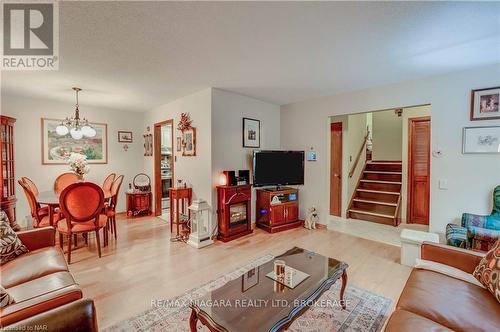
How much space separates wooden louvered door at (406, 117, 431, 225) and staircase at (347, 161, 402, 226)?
274mm

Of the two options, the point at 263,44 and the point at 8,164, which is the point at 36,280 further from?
the point at 8,164

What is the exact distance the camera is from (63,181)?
13.8ft

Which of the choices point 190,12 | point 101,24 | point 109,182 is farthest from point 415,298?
point 109,182

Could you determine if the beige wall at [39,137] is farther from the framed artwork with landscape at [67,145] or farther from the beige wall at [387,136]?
the beige wall at [387,136]

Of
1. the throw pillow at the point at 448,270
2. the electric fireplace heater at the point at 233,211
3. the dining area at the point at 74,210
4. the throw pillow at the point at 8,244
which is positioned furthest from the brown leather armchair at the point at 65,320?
the electric fireplace heater at the point at 233,211

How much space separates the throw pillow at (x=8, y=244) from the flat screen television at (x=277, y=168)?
296 centimetres

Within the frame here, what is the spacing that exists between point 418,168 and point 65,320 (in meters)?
5.44

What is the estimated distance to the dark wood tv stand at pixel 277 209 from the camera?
4.05m

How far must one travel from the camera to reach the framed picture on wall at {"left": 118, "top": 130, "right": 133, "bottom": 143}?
522 centimetres

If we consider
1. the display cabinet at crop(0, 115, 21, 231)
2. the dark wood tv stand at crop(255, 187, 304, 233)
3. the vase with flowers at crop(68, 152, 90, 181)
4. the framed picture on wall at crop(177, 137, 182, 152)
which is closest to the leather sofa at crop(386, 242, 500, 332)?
the dark wood tv stand at crop(255, 187, 304, 233)

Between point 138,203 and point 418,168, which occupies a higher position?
point 418,168

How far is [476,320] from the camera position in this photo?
1237mm

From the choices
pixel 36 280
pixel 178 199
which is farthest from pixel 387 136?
pixel 36 280

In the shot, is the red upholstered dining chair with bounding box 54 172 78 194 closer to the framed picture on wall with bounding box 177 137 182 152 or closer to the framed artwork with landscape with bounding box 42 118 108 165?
the framed artwork with landscape with bounding box 42 118 108 165
